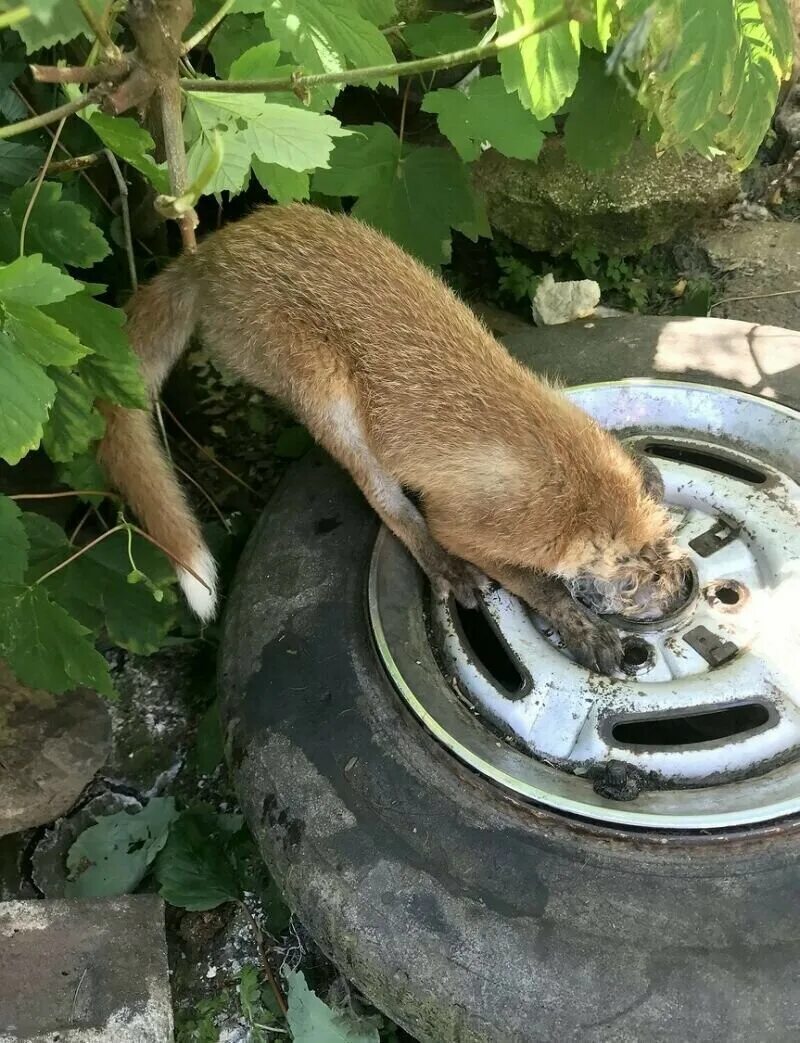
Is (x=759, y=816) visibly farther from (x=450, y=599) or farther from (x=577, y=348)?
(x=577, y=348)

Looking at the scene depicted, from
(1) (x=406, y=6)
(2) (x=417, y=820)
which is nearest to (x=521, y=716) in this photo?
(2) (x=417, y=820)

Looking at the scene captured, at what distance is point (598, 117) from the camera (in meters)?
2.37

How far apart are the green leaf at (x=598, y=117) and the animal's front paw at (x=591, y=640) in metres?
1.28

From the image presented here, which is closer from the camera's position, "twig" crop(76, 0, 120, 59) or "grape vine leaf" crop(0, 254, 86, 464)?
"twig" crop(76, 0, 120, 59)

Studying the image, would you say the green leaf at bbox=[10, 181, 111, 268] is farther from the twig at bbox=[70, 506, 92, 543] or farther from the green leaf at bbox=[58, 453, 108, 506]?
the twig at bbox=[70, 506, 92, 543]

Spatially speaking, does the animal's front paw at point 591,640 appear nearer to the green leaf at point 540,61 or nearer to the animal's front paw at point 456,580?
the animal's front paw at point 456,580

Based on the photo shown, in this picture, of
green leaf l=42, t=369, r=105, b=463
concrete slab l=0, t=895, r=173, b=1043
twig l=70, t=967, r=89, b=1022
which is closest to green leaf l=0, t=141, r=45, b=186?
green leaf l=42, t=369, r=105, b=463

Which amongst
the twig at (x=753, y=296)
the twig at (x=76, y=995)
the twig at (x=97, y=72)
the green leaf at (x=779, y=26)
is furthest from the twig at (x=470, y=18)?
the twig at (x=76, y=995)

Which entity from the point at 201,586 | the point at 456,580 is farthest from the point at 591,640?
the point at 201,586

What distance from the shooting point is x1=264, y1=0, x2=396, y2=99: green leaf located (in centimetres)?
179

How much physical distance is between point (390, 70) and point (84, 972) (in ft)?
6.33

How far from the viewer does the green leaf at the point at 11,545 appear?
183cm

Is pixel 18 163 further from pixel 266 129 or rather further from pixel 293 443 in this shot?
pixel 293 443

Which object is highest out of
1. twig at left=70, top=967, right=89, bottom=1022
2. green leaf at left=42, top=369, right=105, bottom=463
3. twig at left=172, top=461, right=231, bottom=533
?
green leaf at left=42, top=369, right=105, bottom=463
